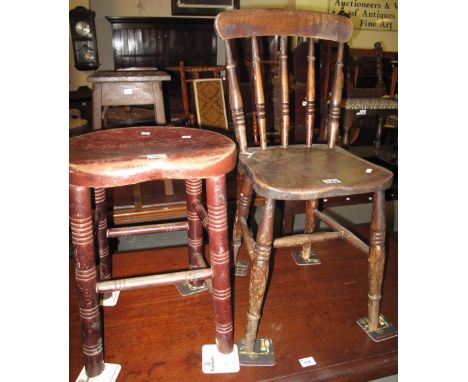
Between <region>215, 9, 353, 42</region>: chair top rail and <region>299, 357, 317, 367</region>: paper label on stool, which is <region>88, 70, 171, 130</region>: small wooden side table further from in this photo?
<region>299, 357, 317, 367</region>: paper label on stool

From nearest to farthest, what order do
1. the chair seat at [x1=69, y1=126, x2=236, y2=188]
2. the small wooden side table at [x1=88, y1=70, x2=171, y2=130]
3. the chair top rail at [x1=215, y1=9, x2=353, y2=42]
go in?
1. the chair seat at [x1=69, y1=126, x2=236, y2=188]
2. the chair top rail at [x1=215, y1=9, x2=353, y2=42]
3. the small wooden side table at [x1=88, y1=70, x2=171, y2=130]

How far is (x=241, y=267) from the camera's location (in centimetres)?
127

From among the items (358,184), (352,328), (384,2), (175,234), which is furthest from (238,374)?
(384,2)

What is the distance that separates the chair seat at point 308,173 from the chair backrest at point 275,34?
0.25 feet

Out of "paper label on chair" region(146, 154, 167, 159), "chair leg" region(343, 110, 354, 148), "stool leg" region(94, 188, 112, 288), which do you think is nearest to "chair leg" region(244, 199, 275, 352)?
"paper label on chair" region(146, 154, 167, 159)

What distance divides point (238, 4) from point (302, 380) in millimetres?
4462

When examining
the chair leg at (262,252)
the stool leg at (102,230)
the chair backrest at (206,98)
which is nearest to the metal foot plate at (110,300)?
the stool leg at (102,230)

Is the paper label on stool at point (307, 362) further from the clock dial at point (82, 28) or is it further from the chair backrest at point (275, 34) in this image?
the clock dial at point (82, 28)

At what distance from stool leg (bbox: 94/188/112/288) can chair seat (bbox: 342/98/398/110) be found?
217cm

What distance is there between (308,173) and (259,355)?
17.8 inches

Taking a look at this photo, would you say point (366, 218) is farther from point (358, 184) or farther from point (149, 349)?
point (149, 349)

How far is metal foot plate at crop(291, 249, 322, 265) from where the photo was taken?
1320mm

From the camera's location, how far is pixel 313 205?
1226mm

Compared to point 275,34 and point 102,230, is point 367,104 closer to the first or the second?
point 275,34
